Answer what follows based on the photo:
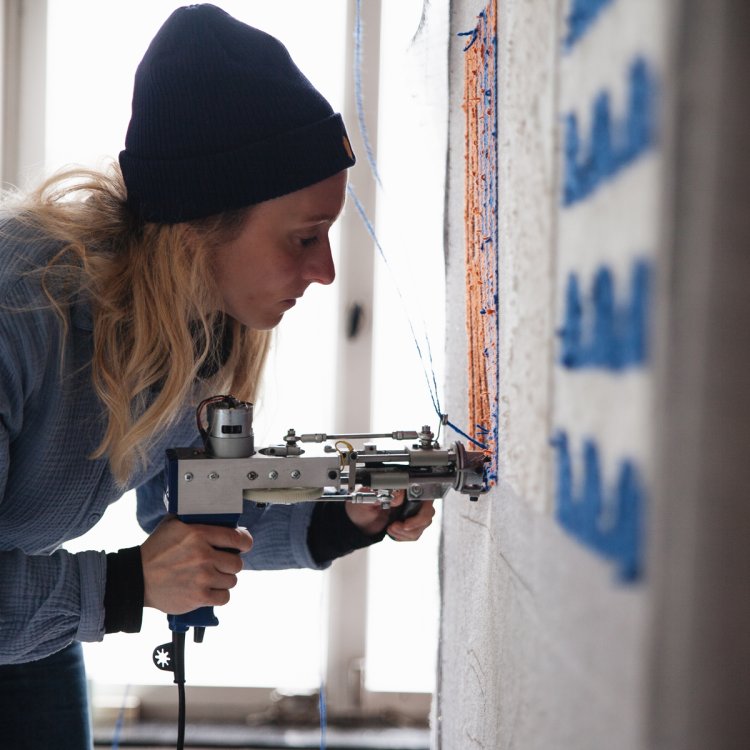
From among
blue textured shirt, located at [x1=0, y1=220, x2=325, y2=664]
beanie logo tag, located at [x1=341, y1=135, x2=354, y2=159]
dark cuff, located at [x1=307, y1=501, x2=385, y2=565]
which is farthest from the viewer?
dark cuff, located at [x1=307, y1=501, x2=385, y2=565]

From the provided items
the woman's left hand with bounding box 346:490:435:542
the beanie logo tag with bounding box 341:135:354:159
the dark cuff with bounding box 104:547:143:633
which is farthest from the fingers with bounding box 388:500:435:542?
the beanie logo tag with bounding box 341:135:354:159

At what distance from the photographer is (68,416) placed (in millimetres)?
886

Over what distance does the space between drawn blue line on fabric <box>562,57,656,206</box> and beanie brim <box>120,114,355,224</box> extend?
0.44 metres

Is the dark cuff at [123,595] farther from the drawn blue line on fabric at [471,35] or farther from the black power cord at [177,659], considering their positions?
the drawn blue line on fabric at [471,35]

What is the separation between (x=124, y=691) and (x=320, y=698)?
423 mm

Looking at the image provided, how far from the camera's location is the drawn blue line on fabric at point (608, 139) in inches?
13.9

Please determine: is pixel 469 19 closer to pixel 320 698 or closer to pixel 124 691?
pixel 320 698

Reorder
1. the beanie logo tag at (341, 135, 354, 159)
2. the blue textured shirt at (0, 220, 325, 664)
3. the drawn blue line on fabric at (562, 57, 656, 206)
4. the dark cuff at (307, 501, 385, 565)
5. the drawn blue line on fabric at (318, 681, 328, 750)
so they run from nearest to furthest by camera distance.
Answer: the drawn blue line on fabric at (562, 57, 656, 206) < the blue textured shirt at (0, 220, 325, 664) < the beanie logo tag at (341, 135, 354, 159) < the dark cuff at (307, 501, 385, 565) < the drawn blue line on fabric at (318, 681, 328, 750)

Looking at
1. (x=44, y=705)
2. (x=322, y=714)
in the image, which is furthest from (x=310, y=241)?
(x=322, y=714)

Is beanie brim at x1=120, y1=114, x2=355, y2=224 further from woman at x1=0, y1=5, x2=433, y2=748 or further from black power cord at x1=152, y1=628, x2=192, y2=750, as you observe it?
black power cord at x1=152, y1=628, x2=192, y2=750

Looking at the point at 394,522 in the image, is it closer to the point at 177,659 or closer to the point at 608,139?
the point at 177,659

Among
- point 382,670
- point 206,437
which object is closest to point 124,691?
point 382,670

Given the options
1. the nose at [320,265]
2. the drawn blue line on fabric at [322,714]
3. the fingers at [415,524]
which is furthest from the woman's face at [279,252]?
the drawn blue line on fabric at [322,714]

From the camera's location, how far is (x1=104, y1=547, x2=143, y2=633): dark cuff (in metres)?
0.85
